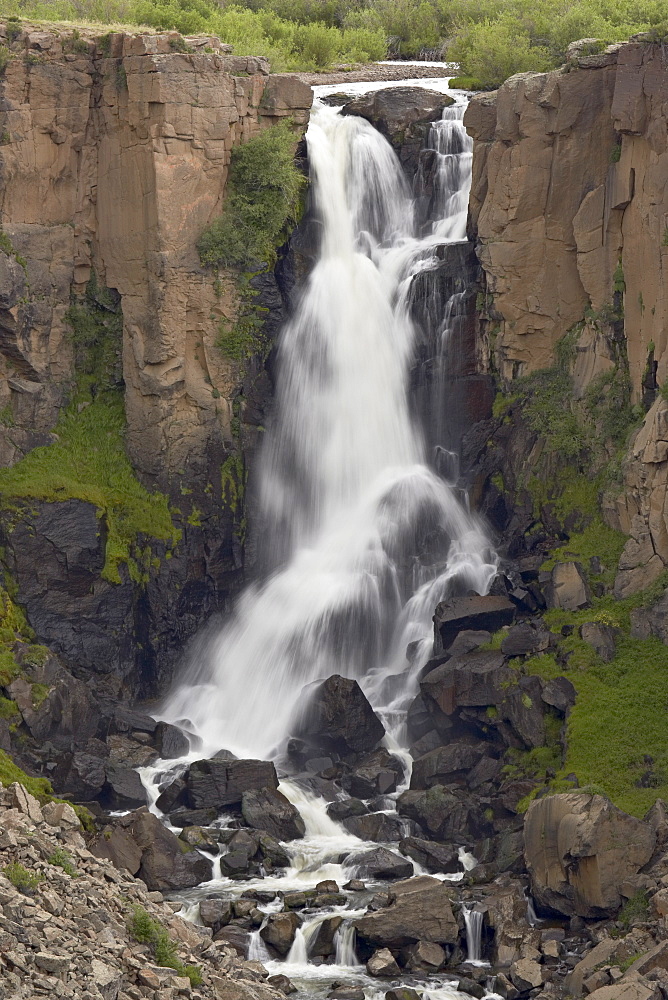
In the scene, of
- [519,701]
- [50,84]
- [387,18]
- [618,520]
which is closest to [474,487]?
[618,520]

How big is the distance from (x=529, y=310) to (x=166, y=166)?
10647 mm

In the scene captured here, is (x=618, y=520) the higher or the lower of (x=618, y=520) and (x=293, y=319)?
the lower

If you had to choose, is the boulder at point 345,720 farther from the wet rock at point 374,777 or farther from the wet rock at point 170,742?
the wet rock at point 170,742

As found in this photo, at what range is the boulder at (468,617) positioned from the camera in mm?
35844

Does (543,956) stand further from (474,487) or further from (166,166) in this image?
(166,166)

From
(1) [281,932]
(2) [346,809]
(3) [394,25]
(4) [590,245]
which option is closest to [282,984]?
(1) [281,932]

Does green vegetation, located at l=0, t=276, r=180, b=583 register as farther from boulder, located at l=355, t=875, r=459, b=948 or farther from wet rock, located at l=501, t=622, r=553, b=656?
boulder, located at l=355, t=875, r=459, b=948

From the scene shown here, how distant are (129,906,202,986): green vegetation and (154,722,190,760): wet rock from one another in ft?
34.9

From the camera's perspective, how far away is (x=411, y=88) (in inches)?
1758

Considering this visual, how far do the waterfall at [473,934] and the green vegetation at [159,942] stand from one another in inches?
234

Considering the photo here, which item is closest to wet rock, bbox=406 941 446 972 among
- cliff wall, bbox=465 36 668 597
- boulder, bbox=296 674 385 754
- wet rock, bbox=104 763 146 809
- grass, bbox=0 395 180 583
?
boulder, bbox=296 674 385 754

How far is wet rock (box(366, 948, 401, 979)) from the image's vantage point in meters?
27.1

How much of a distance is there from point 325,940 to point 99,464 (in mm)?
17526

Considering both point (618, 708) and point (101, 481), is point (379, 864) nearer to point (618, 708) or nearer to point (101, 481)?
point (618, 708)
